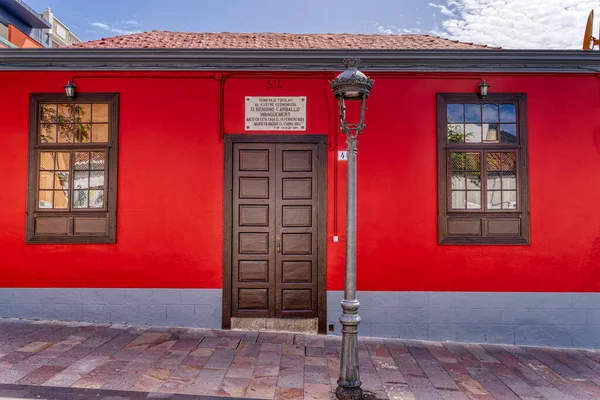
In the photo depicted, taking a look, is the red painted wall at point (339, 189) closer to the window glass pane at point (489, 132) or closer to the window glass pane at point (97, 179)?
the window glass pane at point (97, 179)

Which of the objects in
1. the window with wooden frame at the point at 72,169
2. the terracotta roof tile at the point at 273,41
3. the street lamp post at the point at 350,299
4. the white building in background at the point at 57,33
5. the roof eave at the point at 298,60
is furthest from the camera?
the white building in background at the point at 57,33

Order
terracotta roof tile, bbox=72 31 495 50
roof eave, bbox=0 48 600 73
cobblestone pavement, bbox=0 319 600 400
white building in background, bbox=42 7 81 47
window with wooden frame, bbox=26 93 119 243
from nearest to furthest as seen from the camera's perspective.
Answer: cobblestone pavement, bbox=0 319 600 400, roof eave, bbox=0 48 600 73, window with wooden frame, bbox=26 93 119 243, terracotta roof tile, bbox=72 31 495 50, white building in background, bbox=42 7 81 47

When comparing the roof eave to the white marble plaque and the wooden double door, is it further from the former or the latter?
the wooden double door

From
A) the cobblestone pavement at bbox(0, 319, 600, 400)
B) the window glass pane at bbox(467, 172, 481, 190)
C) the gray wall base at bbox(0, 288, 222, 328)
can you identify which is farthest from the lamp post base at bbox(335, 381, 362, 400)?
the window glass pane at bbox(467, 172, 481, 190)

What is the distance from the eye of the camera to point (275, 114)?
231 inches

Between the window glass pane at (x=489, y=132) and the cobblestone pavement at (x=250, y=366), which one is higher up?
the window glass pane at (x=489, y=132)

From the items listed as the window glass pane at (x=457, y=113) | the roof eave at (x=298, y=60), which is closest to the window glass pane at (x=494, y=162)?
the window glass pane at (x=457, y=113)

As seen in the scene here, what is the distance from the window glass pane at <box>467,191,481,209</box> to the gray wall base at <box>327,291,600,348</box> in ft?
4.17

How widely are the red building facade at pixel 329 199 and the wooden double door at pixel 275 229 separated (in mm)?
113

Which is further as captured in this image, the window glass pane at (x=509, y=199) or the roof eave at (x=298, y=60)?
the window glass pane at (x=509, y=199)

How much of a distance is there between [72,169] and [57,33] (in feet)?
61.0

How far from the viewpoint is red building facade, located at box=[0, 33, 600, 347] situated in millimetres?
5730

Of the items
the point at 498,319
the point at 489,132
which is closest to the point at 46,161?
the point at 489,132

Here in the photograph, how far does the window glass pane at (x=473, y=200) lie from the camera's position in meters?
5.83
